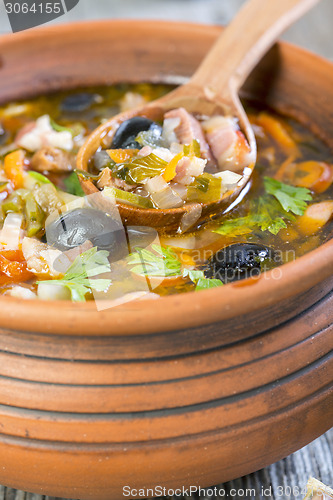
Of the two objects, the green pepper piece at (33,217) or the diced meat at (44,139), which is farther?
the diced meat at (44,139)

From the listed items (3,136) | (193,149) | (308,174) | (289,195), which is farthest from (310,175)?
(3,136)

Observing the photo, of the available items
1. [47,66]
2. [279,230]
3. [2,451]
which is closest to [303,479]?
[279,230]

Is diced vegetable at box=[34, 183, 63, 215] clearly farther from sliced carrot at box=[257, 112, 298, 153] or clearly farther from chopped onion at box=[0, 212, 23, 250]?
sliced carrot at box=[257, 112, 298, 153]

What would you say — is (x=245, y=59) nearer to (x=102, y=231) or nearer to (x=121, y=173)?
(x=121, y=173)

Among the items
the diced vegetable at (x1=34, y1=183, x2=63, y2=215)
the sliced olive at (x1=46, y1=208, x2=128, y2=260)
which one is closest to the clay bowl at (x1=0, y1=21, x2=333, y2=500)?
the sliced olive at (x1=46, y1=208, x2=128, y2=260)

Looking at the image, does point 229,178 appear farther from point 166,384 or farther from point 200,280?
point 166,384

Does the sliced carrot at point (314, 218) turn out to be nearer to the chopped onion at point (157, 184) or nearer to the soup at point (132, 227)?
the soup at point (132, 227)

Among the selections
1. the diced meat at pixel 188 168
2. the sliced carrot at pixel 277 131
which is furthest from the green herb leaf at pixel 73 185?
the sliced carrot at pixel 277 131
